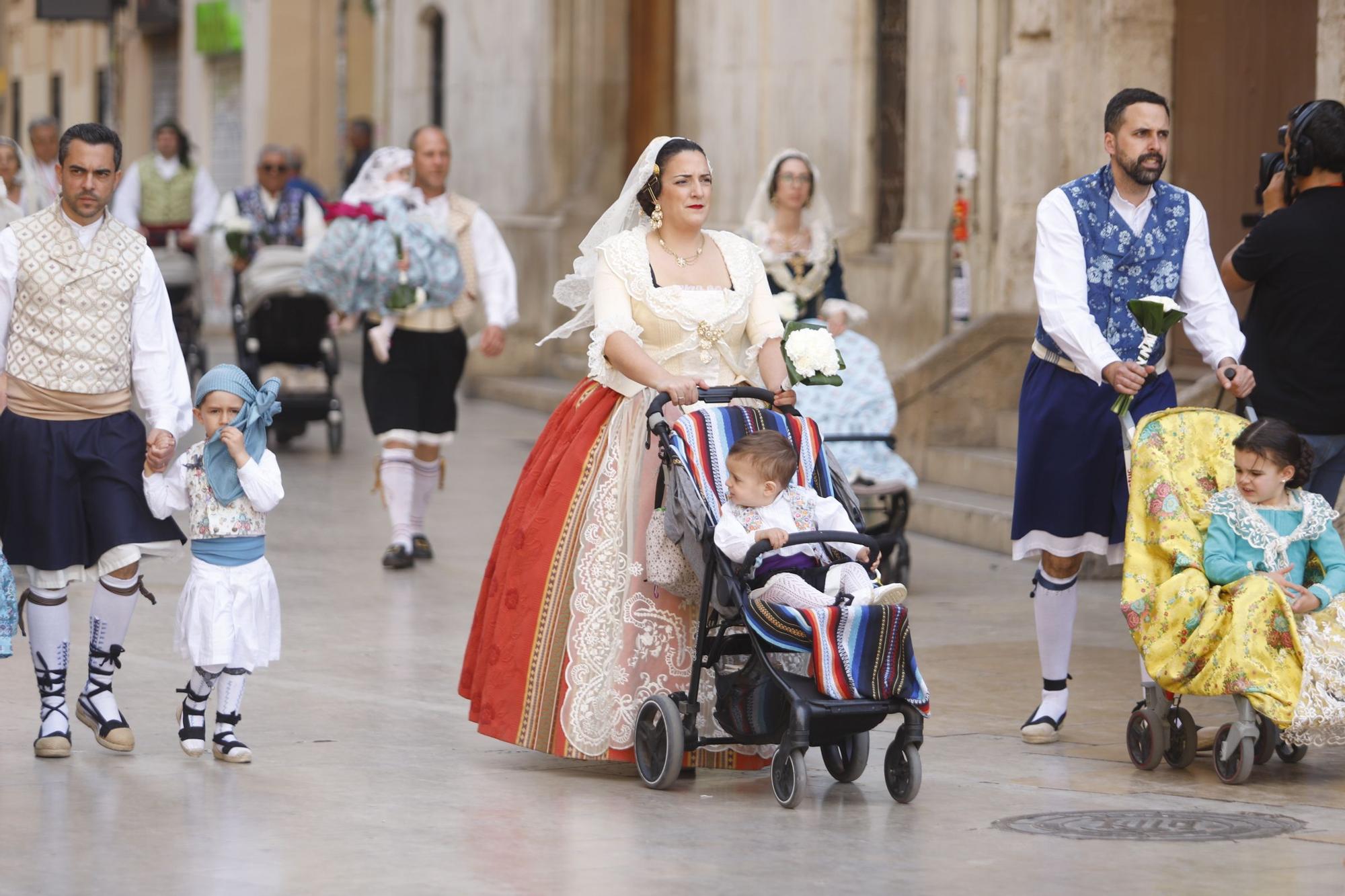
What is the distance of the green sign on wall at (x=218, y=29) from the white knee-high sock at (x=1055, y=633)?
24351mm

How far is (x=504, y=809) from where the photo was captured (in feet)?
21.0

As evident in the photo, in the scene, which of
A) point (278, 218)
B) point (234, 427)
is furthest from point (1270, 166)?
point (278, 218)

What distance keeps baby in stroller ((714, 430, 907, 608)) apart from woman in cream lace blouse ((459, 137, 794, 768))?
1.02 ft

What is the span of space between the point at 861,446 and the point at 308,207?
6.84m

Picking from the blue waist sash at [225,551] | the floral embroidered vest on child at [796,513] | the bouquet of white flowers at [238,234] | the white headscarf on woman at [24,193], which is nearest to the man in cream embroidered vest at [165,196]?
the bouquet of white flowers at [238,234]

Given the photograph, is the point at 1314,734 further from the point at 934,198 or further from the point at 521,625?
the point at 934,198

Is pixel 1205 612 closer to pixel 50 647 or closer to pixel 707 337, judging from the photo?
pixel 707 337

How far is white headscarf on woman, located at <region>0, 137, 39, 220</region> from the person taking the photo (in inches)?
448

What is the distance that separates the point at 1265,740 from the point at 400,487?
5521 millimetres

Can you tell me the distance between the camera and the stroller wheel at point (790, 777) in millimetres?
6340

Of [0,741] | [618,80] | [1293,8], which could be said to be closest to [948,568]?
[1293,8]

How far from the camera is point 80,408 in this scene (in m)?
6.95

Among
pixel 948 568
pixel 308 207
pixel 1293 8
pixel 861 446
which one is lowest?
pixel 948 568

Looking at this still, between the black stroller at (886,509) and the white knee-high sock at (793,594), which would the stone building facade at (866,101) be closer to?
the black stroller at (886,509)
